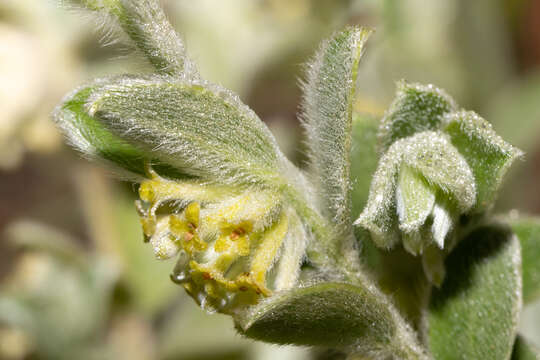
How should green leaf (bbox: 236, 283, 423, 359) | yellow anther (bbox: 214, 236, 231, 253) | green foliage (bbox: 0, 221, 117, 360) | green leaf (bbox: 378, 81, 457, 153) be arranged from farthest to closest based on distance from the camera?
green foliage (bbox: 0, 221, 117, 360) → green leaf (bbox: 378, 81, 457, 153) → yellow anther (bbox: 214, 236, 231, 253) → green leaf (bbox: 236, 283, 423, 359)

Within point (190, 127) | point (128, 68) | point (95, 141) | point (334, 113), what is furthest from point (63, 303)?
point (334, 113)

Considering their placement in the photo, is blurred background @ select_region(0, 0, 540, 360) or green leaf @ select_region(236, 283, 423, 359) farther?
blurred background @ select_region(0, 0, 540, 360)

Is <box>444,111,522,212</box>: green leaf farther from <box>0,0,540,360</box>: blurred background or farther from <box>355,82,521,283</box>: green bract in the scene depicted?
<box>0,0,540,360</box>: blurred background

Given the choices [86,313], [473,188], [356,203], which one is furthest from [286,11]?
[473,188]

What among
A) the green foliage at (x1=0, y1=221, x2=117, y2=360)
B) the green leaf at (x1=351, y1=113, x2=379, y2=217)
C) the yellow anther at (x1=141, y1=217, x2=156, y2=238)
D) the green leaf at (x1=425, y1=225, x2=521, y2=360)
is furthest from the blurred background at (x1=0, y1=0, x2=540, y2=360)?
the yellow anther at (x1=141, y1=217, x2=156, y2=238)

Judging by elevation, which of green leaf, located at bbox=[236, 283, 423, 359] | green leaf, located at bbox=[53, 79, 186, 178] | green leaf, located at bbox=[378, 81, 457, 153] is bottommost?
green leaf, located at bbox=[236, 283, 423, 359]

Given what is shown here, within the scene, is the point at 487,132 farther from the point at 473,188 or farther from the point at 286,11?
the point at 286,11

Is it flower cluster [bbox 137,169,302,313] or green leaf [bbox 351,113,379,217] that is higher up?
green leaf [bbox 351,113,379,217]

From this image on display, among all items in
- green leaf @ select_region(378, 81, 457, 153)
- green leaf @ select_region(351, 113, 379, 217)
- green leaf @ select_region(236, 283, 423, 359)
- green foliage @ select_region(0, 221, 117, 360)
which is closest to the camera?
green leaf @ select_region(236, 283, 423, 359)
